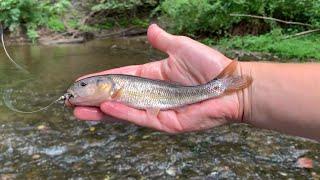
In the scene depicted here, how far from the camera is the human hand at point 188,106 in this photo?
3.81 meters

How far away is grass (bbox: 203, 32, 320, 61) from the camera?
1055 cm

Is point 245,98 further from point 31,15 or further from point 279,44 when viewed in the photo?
point 31,15

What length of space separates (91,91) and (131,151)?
2234mm

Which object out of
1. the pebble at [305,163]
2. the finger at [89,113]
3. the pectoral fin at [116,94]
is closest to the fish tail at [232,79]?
the pectoral fin at [116,94]

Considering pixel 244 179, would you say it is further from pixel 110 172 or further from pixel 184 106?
pixel 184 106

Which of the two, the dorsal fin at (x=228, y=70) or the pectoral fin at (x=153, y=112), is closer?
the dorsal fin at (x=228, y=70)

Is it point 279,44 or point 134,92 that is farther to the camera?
point 279,44

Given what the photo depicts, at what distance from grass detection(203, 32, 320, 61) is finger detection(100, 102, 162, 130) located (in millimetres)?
7173

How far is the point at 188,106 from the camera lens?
393 cm

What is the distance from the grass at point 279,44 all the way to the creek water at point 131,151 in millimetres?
4326

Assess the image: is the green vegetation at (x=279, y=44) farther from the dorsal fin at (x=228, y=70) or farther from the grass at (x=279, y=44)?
the dorsal fin at (x=228, y=70)

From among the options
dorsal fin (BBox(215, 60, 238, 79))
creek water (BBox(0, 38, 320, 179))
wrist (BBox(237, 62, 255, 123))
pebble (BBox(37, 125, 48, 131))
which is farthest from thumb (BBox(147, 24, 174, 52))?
pebble (BBox(37, 125, 48, 131))

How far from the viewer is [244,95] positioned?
3.71 m

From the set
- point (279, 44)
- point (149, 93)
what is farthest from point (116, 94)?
point (279, 44)
